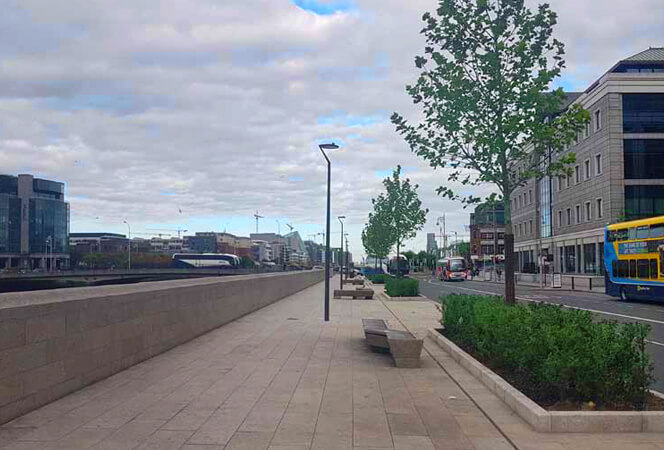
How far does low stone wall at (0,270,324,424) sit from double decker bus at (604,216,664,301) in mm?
22354

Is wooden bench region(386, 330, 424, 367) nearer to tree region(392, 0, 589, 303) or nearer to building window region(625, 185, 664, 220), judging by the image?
tree region(392, 0, 589, 303)

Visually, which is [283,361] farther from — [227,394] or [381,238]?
[381,238]

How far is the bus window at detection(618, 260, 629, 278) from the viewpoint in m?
33.1

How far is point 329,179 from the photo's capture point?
2259 cm

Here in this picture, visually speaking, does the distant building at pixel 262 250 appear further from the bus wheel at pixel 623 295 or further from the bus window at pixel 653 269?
the bus window at pixel 653 269

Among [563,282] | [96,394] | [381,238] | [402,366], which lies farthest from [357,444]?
[563,282]

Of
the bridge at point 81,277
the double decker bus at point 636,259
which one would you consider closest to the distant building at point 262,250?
the bridge at point 81,277

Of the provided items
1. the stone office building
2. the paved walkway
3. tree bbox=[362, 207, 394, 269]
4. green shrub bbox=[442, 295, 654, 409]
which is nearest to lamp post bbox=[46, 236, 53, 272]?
Answer: the paved walkway

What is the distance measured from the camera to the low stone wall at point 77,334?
7.07 metres

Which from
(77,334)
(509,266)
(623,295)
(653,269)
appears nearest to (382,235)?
(623,295)

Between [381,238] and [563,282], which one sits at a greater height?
[381,238]

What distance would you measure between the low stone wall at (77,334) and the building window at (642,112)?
49.4 metres

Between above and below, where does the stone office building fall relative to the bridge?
above

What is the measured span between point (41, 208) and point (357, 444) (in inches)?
799
